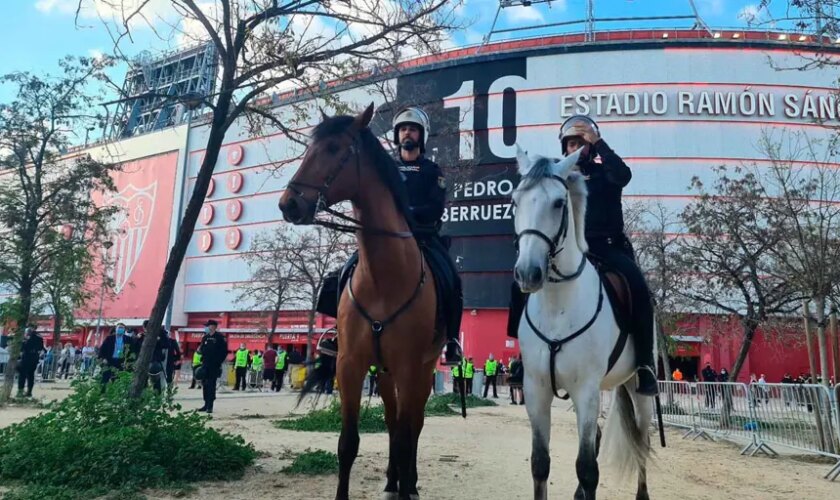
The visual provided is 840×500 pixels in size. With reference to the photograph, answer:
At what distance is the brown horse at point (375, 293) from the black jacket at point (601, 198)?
6.05 ft

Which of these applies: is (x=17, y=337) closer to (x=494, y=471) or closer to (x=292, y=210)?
(x=494, y=471)

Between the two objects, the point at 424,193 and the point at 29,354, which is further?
the point at 29,354

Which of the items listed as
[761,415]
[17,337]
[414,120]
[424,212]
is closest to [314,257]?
[17,337]

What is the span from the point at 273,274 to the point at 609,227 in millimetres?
40859

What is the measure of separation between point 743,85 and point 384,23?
41979mm

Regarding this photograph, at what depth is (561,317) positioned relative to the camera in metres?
4.45

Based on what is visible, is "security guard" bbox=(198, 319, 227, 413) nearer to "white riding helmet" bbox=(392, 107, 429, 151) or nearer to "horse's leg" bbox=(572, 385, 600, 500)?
"white riding helmet" bbox=(392, 107, 429, 151)

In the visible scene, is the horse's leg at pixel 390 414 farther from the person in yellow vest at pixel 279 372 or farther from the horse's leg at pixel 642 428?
the person in yellow vest at pixel 279 372

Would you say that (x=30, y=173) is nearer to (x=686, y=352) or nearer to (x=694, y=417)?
(x=694, y=417)

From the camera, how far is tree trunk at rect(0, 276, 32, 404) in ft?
50.7

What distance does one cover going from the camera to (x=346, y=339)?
477 cm

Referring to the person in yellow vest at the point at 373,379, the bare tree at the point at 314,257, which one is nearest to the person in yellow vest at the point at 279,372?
the bare tree at the point at 314,257

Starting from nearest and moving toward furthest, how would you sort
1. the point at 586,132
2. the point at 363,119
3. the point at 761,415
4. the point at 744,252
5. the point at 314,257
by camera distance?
the point at 363,119 < the point at 586,132 < the point at 761,415 < the point at 744,252 < the point at 314,257

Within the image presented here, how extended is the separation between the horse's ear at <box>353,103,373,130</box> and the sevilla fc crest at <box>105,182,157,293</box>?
61.2 m
